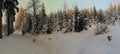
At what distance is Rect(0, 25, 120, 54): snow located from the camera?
10242 millimetres

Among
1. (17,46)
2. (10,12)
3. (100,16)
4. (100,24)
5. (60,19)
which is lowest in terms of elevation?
(17,46)

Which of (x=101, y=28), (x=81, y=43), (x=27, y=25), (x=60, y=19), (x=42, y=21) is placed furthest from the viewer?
(x=60, y=19)

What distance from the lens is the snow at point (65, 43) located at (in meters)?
10.2

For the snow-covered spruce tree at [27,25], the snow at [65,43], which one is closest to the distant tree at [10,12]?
the snow at [65,43]

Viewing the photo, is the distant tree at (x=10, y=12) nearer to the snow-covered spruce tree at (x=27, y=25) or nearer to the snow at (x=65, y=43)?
the snow at (x=65, y=43)

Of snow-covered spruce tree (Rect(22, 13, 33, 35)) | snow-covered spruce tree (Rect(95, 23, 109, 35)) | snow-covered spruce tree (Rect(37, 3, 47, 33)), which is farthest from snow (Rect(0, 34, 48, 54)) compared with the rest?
snow-covered spruce tree (Rect(95, 23, 109, 35))

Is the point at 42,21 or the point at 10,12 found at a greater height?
the point at 10,12

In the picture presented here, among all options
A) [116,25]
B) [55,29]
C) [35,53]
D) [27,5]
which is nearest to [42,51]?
[35,53]

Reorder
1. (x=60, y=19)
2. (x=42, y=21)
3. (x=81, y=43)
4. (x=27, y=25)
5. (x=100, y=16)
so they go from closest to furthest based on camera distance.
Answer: (x=100, y=16) < (x=81, y=43) < (x=27, y=25) < (x=42, y=21) < (x=60, y=19)

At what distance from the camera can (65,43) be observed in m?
11.4

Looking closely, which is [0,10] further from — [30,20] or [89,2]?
[89,2]

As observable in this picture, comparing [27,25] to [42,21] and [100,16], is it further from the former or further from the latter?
[100,16]

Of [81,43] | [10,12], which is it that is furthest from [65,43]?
[10,12]

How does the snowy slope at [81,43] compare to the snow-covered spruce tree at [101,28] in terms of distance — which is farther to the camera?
the snow-covered spruce tree at [101,28]
